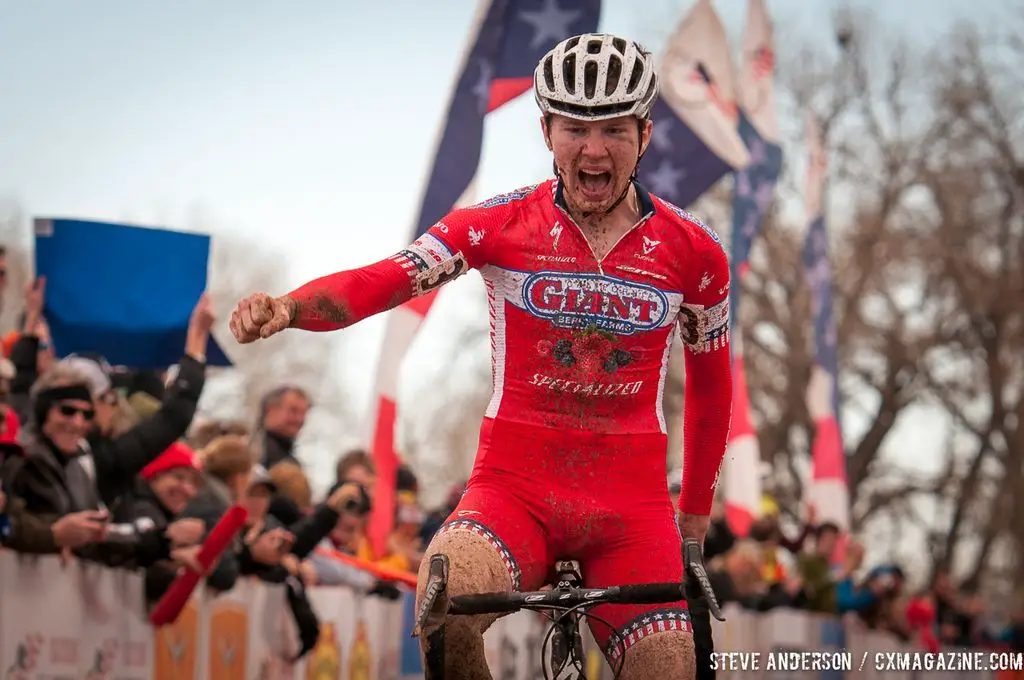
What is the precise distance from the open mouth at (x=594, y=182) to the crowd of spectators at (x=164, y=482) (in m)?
3.39

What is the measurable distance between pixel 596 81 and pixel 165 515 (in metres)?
5.09

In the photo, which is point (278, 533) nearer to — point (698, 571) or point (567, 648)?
point (567, 648)

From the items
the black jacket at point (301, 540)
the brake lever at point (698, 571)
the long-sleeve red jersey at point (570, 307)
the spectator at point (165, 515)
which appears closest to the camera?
the brake lever at point (698, 571)

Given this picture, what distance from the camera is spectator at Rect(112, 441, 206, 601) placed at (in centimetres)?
987

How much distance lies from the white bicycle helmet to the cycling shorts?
122cm

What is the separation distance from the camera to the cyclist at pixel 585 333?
657 cm

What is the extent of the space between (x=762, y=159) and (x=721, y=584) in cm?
764

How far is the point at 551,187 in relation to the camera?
7066 mm

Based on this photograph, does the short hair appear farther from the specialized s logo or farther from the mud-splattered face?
the mud-splattered face

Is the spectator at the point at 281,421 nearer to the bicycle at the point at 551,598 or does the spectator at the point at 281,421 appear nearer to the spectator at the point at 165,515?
the spectator at the point at 165,515

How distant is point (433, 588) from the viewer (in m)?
5.85

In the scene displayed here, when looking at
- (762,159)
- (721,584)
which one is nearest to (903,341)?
(762,159)

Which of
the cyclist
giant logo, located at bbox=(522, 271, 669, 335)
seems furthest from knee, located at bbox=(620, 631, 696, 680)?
giant logo, located at bbox=(522, 271, 669, 335)

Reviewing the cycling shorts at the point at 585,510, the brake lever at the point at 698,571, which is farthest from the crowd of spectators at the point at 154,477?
the brake lever at the point at 698,571
